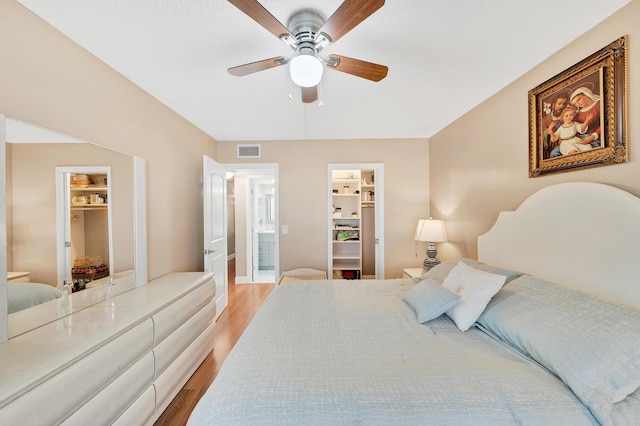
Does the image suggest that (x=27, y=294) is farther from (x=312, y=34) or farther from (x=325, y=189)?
(x=325, y=189)

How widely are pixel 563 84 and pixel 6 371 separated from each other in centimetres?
315

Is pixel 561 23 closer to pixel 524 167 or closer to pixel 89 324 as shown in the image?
pixel 524 167

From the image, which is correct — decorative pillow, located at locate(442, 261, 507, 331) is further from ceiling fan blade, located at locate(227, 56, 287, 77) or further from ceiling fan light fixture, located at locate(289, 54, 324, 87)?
ceiling fan blade, located at locate(227, 56, 287, 77)

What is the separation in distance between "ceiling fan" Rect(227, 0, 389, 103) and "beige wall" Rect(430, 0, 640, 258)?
3.92 feet

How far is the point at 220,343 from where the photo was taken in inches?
108

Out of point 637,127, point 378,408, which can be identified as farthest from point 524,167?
point 378,408

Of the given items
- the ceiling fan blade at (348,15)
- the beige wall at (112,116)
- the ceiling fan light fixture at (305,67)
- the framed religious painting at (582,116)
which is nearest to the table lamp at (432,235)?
the framed religious painting at (582,116)

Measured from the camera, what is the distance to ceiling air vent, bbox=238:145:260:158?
3.80 meters

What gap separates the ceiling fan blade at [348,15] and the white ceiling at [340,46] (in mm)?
188

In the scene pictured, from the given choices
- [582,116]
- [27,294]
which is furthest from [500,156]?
[27,294]

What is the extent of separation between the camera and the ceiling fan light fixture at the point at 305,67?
141 cm

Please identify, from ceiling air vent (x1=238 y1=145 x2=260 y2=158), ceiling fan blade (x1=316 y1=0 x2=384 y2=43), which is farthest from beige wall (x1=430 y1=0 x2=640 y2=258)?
ceiling air vent (x1=238 y1=145 x2=260 y2=158)

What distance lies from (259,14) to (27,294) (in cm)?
182

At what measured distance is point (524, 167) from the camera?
6.60 feet
